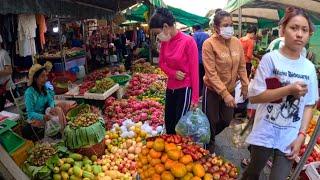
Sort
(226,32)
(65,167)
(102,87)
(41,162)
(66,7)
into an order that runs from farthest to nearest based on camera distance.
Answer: (102,87), (66,7), (226,32), (65,167), (41,162)

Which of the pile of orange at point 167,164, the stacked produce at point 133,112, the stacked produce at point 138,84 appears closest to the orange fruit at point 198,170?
the pile of orange at point 167,164

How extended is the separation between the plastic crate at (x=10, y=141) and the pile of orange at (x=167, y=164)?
5.97 feet

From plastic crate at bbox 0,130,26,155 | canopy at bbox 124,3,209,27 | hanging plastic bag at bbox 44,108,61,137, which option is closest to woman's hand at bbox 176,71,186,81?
hanging plastic bag at bbox 44,108,61,137

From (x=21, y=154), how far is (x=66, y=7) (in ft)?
9.42

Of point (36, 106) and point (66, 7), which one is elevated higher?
point (66, 7)

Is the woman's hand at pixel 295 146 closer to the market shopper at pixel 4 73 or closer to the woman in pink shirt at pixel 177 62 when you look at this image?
the woman in pink shirt at pixel 177 62

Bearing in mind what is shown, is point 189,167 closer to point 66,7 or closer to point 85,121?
point 85,121

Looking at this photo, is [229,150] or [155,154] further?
[229,150]

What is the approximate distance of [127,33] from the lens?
23.2 metres

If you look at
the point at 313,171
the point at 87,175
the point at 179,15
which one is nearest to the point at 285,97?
the point at 313,171

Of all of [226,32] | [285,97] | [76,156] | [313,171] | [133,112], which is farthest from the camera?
[133,112]

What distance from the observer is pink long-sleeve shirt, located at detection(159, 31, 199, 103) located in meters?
4.37

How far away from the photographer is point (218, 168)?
10.2ft

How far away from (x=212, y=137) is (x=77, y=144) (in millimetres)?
1836
